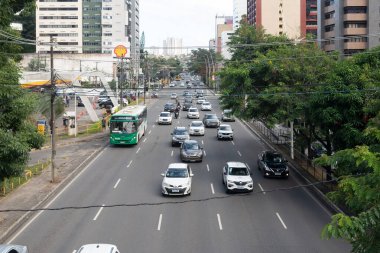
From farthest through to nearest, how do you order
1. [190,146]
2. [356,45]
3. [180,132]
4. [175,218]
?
[356,45] < [180,132] < [190,146] < [175,218]

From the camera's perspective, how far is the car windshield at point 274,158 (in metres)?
30.6

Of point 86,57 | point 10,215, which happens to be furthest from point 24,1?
point 86,57

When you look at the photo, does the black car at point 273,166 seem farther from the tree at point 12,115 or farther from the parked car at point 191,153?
the tree at point 12,115

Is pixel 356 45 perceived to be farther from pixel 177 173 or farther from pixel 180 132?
pixel 177 173

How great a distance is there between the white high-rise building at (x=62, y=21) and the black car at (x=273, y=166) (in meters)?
129

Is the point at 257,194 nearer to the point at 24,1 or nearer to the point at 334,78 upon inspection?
the point at 334,78

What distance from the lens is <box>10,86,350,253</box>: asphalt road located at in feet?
59.5

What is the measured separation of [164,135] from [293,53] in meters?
19.4

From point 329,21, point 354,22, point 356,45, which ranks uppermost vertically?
point 329,21

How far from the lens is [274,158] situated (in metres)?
30.9

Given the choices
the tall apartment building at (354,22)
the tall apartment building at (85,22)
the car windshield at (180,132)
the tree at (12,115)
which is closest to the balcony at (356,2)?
the tall apartment building at (354,22)

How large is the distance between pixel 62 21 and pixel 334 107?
141 m

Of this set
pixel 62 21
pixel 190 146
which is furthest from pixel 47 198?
pixel 62 21

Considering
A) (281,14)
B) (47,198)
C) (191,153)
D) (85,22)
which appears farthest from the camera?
(85,22)
